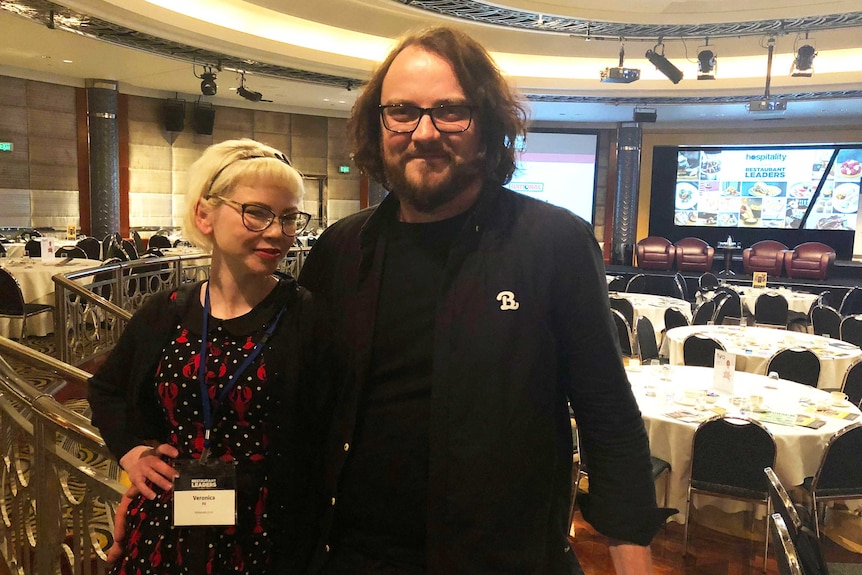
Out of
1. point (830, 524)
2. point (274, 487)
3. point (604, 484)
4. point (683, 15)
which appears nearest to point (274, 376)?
point (274, 487)

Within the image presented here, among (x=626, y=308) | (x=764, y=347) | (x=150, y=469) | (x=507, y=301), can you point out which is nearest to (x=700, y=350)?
(x=764, y=347)

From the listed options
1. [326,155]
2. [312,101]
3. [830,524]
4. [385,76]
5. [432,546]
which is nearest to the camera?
[432,546]

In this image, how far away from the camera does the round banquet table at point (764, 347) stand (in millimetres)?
5379

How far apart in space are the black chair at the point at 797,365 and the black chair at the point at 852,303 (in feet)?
18.7

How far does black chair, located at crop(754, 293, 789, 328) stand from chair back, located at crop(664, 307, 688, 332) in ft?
6.04

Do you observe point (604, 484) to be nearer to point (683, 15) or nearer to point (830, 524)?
point (830, 524)

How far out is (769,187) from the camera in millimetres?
15578

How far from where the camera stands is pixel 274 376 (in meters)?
1.38

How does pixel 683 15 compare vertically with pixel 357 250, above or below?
above

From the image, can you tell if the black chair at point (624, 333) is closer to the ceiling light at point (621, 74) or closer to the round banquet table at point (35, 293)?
the ceiling light at point (621, 74)

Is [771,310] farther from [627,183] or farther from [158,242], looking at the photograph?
[158,242]

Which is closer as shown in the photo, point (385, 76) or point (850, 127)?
point (385, 76)

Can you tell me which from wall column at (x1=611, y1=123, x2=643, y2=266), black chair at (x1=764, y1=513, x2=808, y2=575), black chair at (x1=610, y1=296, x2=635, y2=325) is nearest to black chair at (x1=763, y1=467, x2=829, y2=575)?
black chair at (x1=764, y1=513, x2=808, y2=575)

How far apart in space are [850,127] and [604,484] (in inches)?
663
